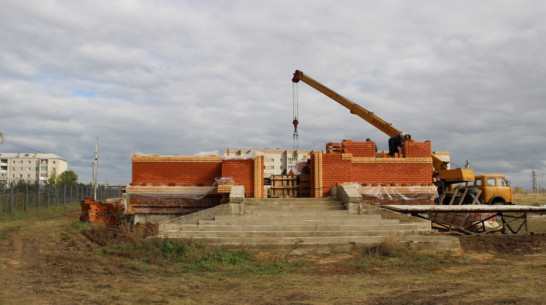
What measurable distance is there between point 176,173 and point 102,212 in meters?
2.85

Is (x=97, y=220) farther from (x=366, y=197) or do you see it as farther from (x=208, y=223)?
(x=366, y=197)

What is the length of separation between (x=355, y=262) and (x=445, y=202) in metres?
13.5

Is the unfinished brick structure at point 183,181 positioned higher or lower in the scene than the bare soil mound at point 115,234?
higher

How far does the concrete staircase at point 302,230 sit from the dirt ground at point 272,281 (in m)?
0.54

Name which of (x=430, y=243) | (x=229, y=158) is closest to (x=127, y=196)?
(x=229, y=158)

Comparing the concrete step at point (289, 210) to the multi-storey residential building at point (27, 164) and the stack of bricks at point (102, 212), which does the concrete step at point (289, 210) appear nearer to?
the stack of bricks at point (102, 212)

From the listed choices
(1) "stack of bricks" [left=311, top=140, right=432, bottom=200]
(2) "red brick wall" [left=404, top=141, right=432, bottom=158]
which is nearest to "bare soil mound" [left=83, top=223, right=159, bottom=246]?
(1) "stack of bricks" [left=311, top=140, right=432, bottom=200]

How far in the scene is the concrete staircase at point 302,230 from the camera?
1038 centimetres

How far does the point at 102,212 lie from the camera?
1533cm

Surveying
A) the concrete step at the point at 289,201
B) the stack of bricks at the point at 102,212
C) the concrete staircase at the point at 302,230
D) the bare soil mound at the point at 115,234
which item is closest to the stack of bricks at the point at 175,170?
the stack of bricks at the point at 102,212

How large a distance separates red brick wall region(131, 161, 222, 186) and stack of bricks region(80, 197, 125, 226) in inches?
46.5

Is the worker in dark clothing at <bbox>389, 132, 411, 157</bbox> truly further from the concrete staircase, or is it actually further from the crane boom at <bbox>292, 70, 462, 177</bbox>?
the concrete staircase

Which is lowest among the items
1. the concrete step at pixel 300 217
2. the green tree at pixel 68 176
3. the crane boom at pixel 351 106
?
the concrete step at pixel 300 217

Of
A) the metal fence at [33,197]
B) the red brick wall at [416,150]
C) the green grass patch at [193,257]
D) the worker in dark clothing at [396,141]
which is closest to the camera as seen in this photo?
the green grass patch at [193,257]
